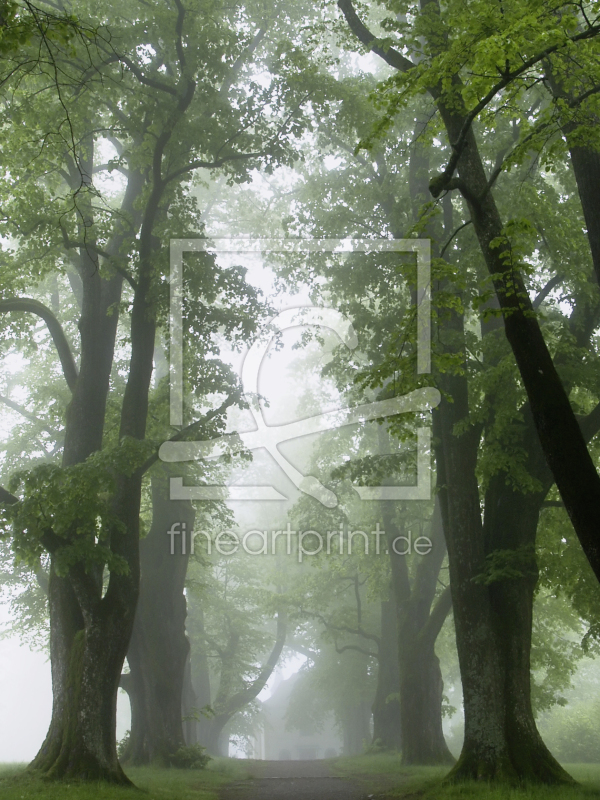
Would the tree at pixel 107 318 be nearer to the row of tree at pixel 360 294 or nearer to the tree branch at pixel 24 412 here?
the row of tree at pixel 360 294

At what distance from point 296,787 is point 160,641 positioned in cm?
502

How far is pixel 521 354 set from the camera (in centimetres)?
586

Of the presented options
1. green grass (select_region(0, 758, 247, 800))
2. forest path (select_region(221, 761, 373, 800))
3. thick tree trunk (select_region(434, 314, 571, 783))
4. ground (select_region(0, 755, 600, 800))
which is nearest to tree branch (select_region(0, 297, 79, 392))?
green grass (select_region(0, 758, 247, 800))

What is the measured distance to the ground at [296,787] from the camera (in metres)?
7.58

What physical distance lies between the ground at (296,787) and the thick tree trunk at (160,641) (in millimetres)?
1440

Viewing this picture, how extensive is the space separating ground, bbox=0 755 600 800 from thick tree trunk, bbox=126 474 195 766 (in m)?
1.44

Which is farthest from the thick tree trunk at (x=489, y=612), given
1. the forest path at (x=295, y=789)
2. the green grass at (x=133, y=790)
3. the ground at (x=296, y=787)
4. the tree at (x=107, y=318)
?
the tree at (x=107, y=318)

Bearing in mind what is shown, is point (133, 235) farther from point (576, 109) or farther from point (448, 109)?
point (576, 109)

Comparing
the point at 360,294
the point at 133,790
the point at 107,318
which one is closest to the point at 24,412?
the point at 107,318

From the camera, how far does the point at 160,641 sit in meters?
16.1

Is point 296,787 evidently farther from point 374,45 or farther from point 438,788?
point 374,45

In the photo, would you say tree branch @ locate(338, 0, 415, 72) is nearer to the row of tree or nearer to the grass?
the row of tree

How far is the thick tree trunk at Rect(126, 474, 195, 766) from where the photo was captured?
1553 cm

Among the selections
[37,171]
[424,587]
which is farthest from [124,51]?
[424,587]
